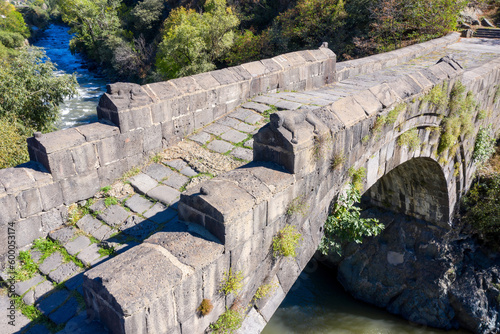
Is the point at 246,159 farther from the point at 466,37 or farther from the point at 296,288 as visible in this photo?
the point at 466,37

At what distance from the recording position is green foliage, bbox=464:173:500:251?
8.93 meters

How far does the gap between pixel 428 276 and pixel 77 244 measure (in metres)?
8.73

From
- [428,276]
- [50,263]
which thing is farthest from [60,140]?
[428,276]

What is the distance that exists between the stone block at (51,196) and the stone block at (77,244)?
0.50 meters

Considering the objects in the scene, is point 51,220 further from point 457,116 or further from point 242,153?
point 457,116

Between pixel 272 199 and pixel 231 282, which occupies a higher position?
pixel 272 199

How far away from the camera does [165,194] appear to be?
4473 mm

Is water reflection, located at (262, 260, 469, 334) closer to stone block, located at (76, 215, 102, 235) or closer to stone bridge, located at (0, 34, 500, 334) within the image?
stone bridge, located at (0, 34, 500, 334)

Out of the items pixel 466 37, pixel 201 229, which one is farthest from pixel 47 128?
pixel 466 37

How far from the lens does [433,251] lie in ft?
31.0

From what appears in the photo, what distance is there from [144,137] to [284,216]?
2374mm

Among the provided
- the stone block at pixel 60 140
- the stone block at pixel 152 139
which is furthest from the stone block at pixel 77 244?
the stone block at pixel 152 139

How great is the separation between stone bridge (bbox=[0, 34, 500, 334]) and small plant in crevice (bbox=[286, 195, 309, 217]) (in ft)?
0.07

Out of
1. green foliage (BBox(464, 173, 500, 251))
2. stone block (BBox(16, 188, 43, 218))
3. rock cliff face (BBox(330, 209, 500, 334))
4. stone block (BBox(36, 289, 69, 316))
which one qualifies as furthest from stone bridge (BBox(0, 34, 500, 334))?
rock cliff face (BBox(330, 209, 500, 334))
